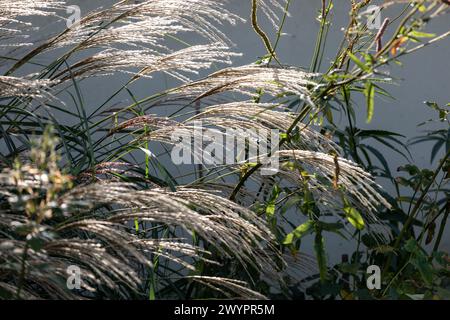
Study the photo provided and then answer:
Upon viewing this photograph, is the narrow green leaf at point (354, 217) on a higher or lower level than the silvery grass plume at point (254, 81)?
lower

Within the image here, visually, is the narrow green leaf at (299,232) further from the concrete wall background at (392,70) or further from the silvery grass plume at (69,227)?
the concrete wall background at (392,70)

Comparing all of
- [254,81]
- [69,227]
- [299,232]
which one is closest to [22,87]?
[69,227]

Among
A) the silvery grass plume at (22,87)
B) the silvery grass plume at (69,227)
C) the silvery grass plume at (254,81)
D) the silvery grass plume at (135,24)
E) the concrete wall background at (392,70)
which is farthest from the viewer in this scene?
the concrete wall background at (392,70)

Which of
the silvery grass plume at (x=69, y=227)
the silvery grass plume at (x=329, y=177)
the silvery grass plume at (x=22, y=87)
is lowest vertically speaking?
the silvery grass plume at (x=69, y=227)

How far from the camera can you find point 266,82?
6.88 feet

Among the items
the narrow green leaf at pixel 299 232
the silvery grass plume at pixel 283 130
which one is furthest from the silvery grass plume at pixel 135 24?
the narrow green leaf at pixel 299 232

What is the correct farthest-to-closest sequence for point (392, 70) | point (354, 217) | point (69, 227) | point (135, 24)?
point (392, 70) → point (135, 24) → point (354, 217) → point (69, 227)

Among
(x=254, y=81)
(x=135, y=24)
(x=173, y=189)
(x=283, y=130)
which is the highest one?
(x=135, y=24)

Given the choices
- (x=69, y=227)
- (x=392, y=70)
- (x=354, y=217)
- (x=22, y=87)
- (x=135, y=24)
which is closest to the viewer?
(x=69, y=227)

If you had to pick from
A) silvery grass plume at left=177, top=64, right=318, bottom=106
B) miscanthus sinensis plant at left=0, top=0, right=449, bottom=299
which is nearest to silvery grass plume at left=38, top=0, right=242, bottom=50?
miscanthus sinensis plant at left=0, top=0, right=449, bottom=299

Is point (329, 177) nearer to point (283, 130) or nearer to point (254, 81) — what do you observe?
point (283, 130)

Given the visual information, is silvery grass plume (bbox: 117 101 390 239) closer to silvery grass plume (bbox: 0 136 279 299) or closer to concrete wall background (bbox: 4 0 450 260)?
silvery grass plume (bbox: 0 136 279 299)

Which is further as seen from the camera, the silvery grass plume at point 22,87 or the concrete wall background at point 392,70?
the concrete wall background at point 392,70
